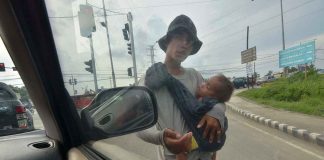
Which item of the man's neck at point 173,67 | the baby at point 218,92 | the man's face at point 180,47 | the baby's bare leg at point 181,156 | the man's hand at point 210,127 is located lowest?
the baby's bare leg at point 181,156

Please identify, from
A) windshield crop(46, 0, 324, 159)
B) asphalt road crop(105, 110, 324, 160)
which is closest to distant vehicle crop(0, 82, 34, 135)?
asphalt road crop(105, 110, 324, 160)

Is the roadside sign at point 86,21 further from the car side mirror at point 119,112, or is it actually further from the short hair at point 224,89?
the short hair at point 224,89

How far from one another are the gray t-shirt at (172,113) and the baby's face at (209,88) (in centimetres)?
2

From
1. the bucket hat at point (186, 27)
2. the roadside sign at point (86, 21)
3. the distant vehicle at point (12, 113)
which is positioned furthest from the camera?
the distant vehicle at point (12, 113)

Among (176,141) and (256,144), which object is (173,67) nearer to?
(176,141)

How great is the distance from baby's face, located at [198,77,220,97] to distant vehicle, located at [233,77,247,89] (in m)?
0.05

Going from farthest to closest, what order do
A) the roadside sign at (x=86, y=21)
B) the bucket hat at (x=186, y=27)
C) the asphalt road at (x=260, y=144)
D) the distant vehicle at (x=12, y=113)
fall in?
the distant vehicle at (x=12, y=113)
the asphalt road at (x=260, y=144)
the roadside sign at (x=86, y=21)
the bucket hat at (x=186, y=27)

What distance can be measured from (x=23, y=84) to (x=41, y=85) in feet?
0.69

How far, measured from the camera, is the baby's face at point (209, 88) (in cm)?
121

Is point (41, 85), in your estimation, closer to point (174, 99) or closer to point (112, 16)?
point (112, 16)

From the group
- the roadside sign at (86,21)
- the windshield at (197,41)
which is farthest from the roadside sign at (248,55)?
the roadside sign at (86,21)

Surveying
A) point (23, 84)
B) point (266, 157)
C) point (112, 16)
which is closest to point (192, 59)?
point (112, 16)

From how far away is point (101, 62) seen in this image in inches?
60.0

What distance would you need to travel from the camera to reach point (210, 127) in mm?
1215
